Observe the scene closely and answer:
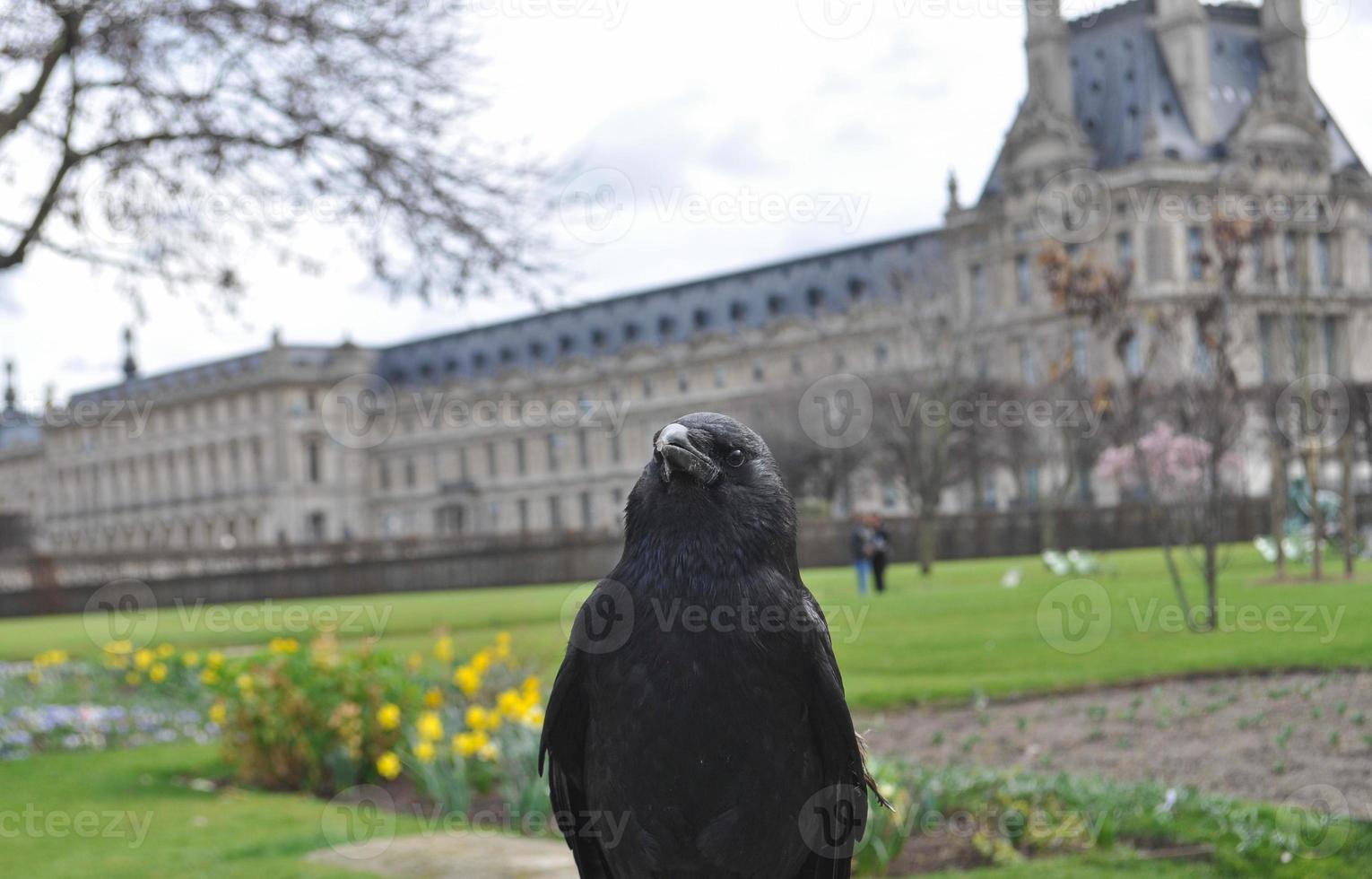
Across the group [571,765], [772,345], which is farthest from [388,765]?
[772,345]

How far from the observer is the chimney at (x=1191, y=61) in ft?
193

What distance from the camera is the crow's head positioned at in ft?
5.66

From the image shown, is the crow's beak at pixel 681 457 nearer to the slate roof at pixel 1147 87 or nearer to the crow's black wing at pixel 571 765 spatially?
the crow's black wing at pixel 571 765

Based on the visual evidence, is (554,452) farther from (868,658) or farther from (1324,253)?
(868,658)

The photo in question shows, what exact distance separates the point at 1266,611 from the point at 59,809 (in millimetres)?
9922

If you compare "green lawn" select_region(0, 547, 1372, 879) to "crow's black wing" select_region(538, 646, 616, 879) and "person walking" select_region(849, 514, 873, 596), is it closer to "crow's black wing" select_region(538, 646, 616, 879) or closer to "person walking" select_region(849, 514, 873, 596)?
"person walking" select_region(849, 514, 873, 596)

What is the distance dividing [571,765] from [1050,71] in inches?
2509

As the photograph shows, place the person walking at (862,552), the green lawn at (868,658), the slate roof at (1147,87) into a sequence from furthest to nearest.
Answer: the slate roof at (1147,87) → the person walking at (862,552) → the green lawn at (868,658)

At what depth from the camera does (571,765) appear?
6.25 ft

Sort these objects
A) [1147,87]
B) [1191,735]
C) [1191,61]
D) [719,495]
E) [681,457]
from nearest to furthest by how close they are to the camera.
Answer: [681,457]
[719,495]
[1191,735]
[1147,87]
[1191,61]

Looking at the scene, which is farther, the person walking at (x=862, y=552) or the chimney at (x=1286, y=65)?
the chimney at (x=1286, y=65)

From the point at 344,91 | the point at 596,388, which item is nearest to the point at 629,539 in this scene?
the point at 344,91

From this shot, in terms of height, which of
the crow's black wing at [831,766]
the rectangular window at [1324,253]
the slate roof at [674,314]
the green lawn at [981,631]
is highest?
the slate roof at [674,314]

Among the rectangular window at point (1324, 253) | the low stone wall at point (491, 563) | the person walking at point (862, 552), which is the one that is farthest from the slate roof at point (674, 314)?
A: the person walking at point (862, 552)
